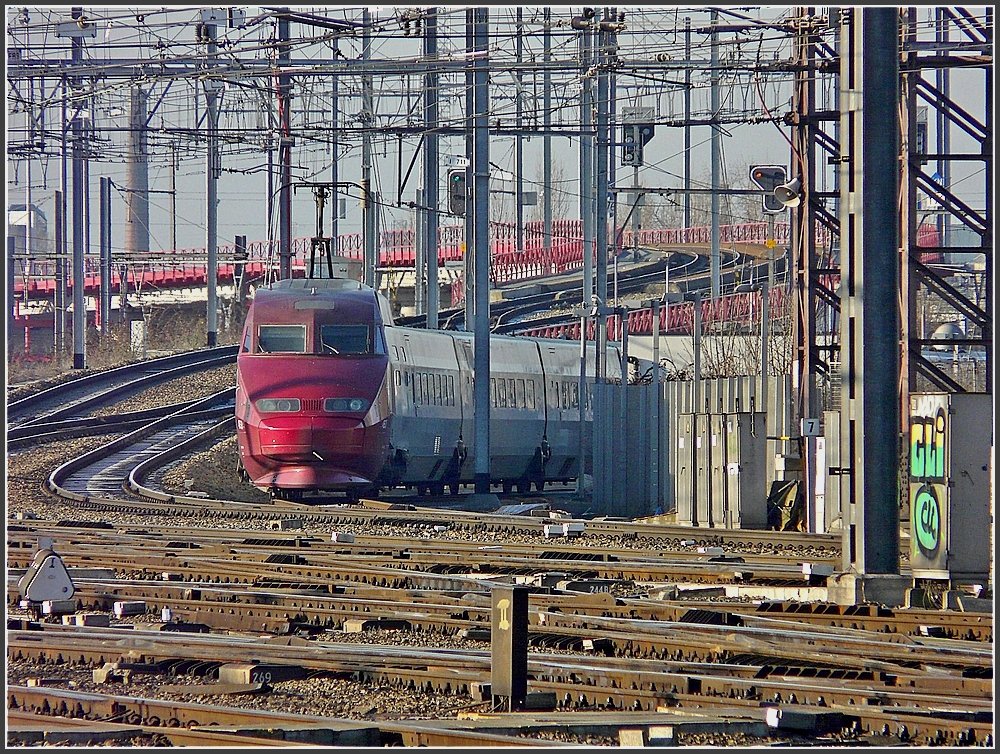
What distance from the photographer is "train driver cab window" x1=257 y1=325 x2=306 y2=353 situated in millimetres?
24781

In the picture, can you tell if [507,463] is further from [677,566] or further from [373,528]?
[677,566]

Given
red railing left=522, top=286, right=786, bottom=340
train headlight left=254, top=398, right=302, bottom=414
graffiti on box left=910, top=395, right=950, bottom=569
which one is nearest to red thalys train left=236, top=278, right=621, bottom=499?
train headlight left=254, top=398, right=302, bottom=414

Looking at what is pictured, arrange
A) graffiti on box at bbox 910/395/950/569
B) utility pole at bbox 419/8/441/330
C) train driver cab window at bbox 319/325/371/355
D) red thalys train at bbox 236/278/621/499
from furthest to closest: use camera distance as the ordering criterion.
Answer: utility pole at bbox 419/8/441/330 → train driver cab window at bbox 319/325/371/355 → red thalys train at bbox 236/278/621/499 → graffiti on box at bbox 910/395/950/569

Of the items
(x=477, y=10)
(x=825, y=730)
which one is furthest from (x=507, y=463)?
(x=825, y=730)

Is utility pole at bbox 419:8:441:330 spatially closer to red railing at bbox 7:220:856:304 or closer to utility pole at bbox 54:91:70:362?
utility pole at bbox 54:91:70:362

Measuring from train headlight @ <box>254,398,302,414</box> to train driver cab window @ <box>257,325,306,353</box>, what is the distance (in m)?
0.79

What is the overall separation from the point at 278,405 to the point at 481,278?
16.6ft

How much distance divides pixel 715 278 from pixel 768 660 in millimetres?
35779

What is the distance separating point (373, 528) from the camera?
21703 millimetres

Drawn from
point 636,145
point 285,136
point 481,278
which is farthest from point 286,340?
point 636,145

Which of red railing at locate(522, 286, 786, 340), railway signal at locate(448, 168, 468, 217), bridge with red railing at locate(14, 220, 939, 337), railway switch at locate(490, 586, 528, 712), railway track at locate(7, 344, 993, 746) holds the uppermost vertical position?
bridge with red railing at locate(14, 220, 939, 337)

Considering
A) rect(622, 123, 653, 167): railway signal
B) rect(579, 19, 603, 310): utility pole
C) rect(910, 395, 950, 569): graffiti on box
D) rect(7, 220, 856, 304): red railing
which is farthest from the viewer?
rect(7, 220, 856, 304): red railing

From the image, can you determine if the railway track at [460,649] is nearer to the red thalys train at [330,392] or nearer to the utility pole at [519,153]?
the red thalys train at [330,392]

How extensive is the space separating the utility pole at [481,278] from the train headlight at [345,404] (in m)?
3.49
